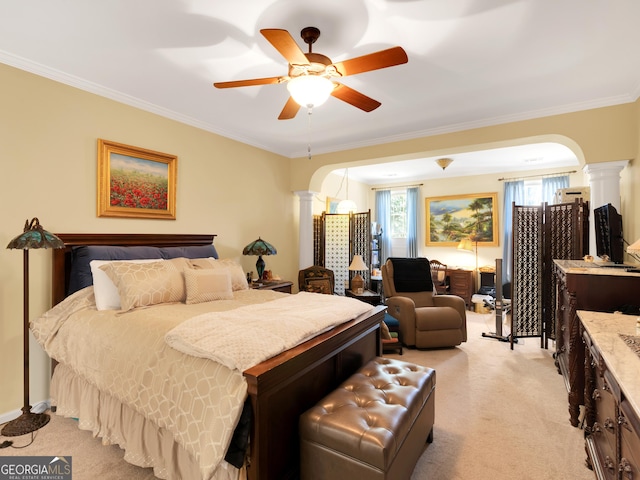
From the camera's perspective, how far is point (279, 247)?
498 centimetres

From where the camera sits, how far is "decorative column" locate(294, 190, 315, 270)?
5.11 meters

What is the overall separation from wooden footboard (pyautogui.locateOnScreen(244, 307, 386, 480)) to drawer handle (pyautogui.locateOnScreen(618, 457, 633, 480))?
1326mm

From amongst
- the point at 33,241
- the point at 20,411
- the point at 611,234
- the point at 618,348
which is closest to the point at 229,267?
the point at 33,241

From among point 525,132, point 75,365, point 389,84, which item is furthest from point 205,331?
point 525,132

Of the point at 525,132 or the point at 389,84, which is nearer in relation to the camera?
the point at 389,84

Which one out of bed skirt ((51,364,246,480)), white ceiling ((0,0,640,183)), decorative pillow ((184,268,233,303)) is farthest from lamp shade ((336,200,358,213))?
bed skirt ((51,364,246,480))

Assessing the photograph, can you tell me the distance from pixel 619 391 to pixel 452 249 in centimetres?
601

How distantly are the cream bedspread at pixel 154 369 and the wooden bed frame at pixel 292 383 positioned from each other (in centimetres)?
13

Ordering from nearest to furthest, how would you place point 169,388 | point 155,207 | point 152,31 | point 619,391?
1. point 619,391
2. point 169,388
3. point 152,31
4. point 155,207

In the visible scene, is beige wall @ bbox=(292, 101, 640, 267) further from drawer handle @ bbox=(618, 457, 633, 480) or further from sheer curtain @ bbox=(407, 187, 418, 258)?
sheer curtain @ bbox=(407, 187, 418, 258)

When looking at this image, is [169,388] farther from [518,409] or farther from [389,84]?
[389,84]

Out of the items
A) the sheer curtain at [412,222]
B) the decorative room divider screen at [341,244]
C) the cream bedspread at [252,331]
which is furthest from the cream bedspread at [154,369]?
the sheer curtain at [412,222]

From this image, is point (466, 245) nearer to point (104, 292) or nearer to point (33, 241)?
point (104, 292)

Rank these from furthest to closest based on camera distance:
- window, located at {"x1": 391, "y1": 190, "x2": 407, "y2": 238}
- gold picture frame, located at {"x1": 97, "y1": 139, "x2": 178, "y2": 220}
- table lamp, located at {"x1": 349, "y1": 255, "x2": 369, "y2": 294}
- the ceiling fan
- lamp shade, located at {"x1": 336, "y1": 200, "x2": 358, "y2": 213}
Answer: window, located at {"x1": 391, "y1": 190, "x2": 407, "y2": 238}, lamp shade, located at {"x1": 336, "y1": 200, "x2": 358, "y2": 213}, table lamp, located at {"x1": 349, "y1": 255, "x2": 369, "y2": 294}, gold picture frame, located at {"x1": 97, "y1": 139, "x2": 178, "y2": 220}, the ceiling fan
